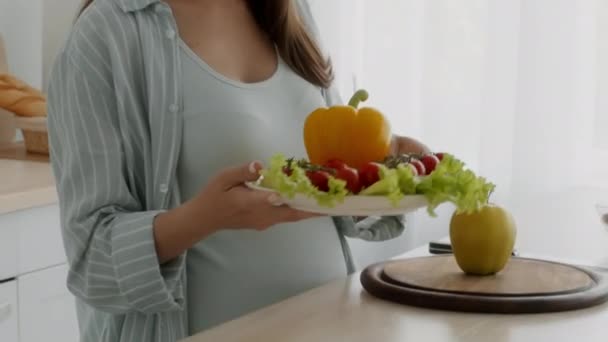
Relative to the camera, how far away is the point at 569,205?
8.36ft

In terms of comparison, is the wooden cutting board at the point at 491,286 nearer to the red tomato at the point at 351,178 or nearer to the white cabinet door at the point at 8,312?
the red tomato at the point at 351,178

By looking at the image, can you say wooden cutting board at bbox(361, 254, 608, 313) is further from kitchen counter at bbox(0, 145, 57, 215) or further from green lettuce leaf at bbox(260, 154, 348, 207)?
kitchen counter at bbox(0, 145, 57, 215)

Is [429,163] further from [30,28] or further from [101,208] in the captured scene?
[30,28]

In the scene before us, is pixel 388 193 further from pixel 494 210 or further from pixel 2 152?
pixel 2 152

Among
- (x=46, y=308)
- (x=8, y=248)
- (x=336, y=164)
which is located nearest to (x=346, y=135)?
(x=336, y=164)

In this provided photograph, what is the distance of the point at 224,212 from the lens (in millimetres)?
1328

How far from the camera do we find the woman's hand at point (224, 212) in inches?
51.5

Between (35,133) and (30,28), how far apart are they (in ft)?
1.16

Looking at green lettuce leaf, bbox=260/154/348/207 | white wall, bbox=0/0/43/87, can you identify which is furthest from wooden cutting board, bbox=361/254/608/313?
white wall, bbox=0/0/43/87

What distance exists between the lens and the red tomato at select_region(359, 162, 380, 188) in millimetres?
1331

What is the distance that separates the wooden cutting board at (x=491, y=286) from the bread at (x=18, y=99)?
1294 millimetres

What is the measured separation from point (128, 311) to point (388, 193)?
419 mm

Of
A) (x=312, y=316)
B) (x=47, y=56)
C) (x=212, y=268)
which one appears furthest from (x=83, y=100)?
(x=47, y=56)

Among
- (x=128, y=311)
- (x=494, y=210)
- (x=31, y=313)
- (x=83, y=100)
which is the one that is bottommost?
(x=31, y=313)
